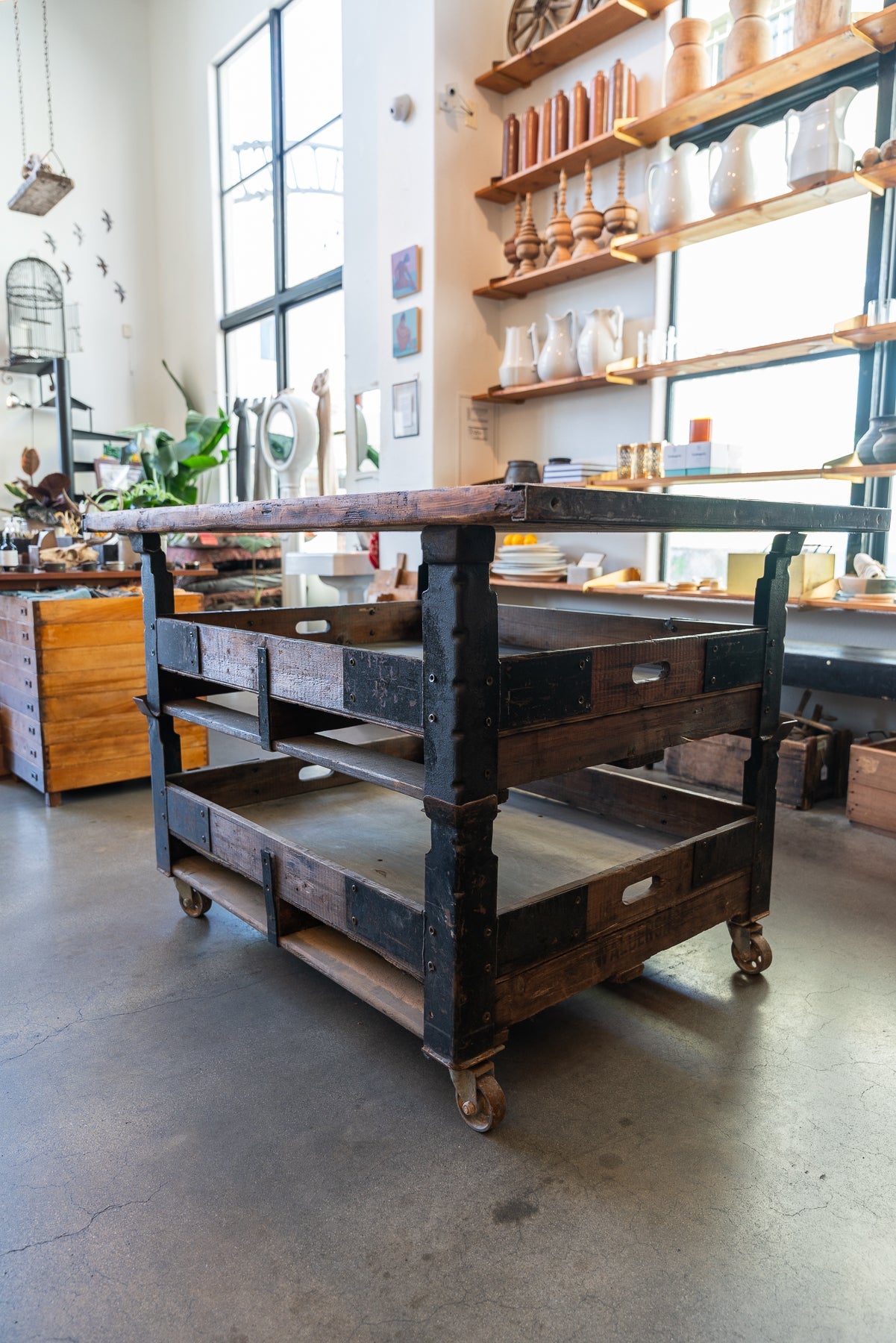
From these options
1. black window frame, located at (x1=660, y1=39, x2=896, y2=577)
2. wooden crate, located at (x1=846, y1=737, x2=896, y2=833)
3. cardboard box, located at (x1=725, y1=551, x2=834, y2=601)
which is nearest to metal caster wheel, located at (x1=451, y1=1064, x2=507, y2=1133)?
wooden crate, located at (x1=846, y1=737, x2=896, y2=833)

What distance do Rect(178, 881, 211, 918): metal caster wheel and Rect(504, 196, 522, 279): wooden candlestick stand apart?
138 inches

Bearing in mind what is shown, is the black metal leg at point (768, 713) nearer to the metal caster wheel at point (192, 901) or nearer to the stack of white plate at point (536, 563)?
the metal caster wheel at point (192, 901)

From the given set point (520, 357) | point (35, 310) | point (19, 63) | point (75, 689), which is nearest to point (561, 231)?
point (520, 357)

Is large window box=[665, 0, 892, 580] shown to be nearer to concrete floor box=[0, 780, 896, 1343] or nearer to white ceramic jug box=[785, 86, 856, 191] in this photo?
white ceramic jug box=[785, 86, 856, 191]

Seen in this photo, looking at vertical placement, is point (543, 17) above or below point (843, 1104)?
above

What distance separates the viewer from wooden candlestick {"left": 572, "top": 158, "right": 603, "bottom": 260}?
3965 millimetres

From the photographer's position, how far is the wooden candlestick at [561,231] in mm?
4129

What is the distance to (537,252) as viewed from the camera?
4328 millimetres

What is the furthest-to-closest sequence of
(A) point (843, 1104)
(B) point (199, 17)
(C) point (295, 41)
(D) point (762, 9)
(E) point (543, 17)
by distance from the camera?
(B) point (199, 17), (C) point (295, 41), (E) point (543, 17), (D) point (762, 9), (A) point (843, 1104)

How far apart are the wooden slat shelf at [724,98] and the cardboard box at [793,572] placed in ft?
4.35

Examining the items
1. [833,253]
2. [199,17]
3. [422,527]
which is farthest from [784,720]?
[199,17]

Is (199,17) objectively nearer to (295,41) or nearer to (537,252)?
(295,41)

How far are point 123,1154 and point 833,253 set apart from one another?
12.5ft

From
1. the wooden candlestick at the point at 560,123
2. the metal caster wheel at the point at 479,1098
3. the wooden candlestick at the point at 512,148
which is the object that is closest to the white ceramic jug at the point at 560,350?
the wooden candlestick at the point at 560,123
